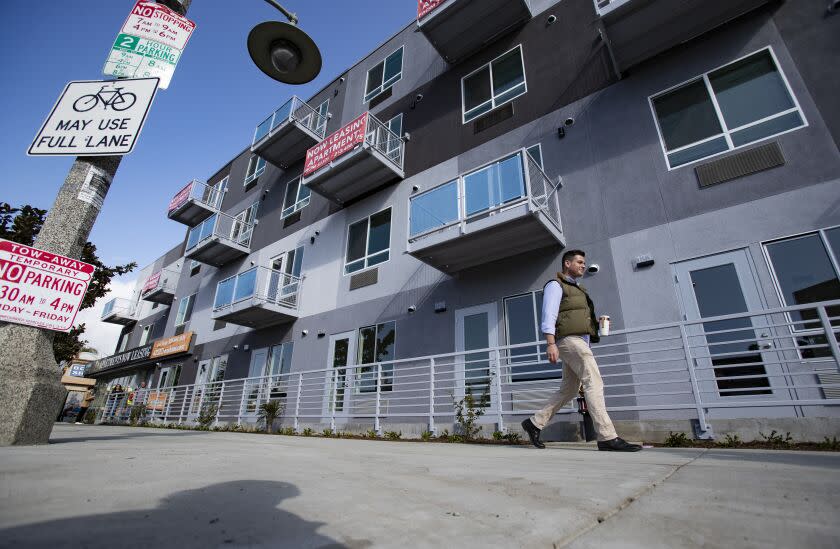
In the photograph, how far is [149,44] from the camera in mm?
4738

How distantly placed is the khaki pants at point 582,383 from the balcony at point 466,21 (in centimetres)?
1058

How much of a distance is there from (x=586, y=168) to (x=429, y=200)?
3.61 meters

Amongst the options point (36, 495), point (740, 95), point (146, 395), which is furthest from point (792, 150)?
point (146, 395)

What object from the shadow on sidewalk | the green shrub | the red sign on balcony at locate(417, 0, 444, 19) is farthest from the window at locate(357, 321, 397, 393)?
the shadow on sidewalk

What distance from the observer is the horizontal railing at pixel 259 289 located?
13742 millimetres

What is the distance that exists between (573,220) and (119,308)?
3190 centimetres

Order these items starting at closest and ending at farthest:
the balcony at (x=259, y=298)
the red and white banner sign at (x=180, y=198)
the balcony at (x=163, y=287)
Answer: the balcony at (x=259, y=298), the red and white banner sign at (x=180, y=198), the balcony at (x=163, y=287)

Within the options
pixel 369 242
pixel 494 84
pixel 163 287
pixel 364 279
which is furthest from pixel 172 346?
pixel 494 84

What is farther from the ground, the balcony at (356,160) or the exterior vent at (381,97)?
the exterior vent at (381,97)

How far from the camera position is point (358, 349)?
1180cm

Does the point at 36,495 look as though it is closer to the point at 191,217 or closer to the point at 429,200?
the point at 429,200

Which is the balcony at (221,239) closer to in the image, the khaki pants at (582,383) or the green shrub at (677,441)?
the khaki pants at (582,383)

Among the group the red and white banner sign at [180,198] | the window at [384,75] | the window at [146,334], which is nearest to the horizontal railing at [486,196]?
the window at [384,75]

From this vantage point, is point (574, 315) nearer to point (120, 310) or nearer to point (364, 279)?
point (364, 279)
